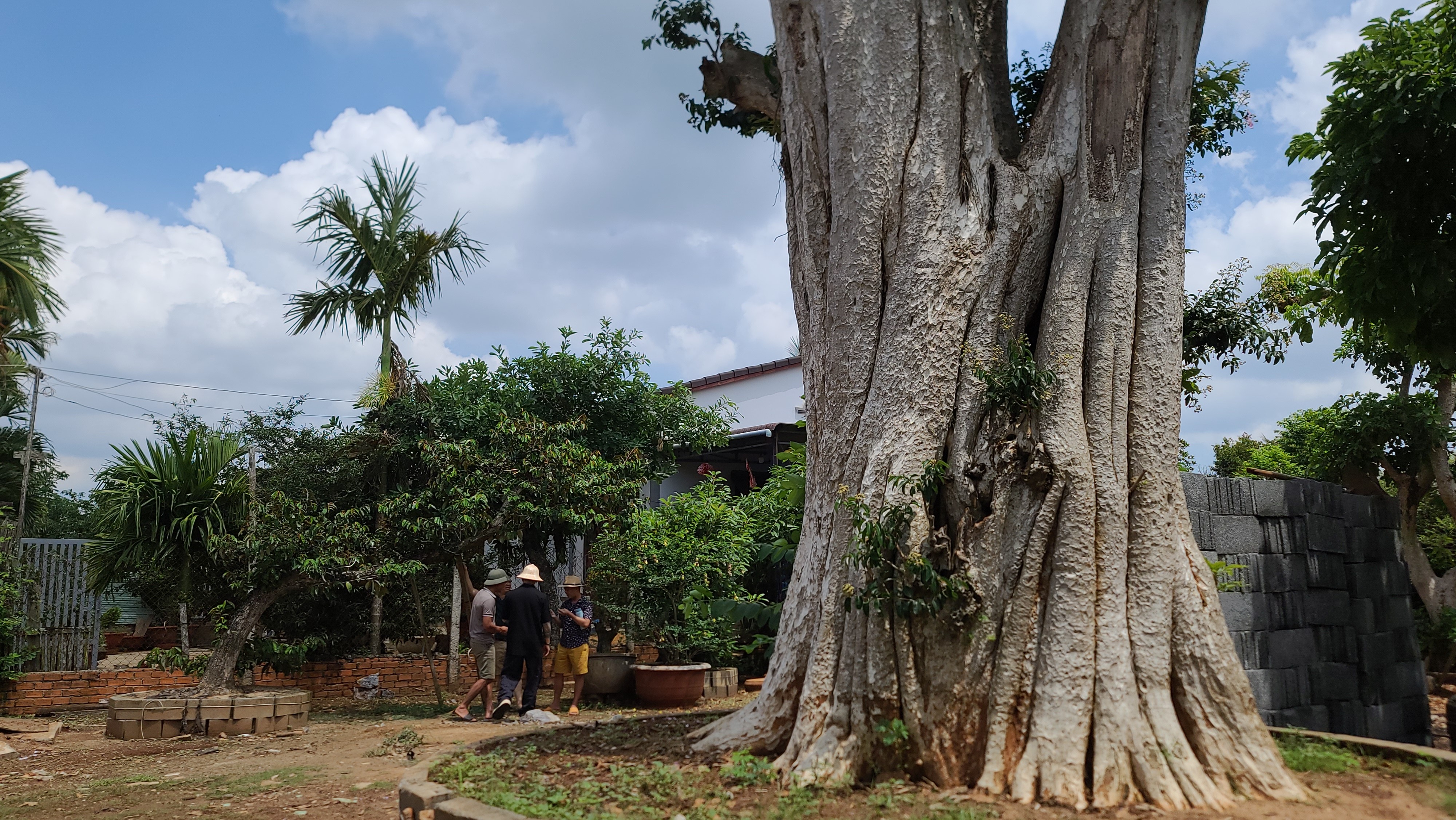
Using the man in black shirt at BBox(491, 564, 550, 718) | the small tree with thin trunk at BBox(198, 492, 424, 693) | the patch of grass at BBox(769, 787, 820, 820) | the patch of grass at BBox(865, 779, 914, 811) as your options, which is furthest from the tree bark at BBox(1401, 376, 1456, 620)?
the small tree with thin trunk at BBox(198, 492, 424, 693)

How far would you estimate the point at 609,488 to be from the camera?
36.1ft

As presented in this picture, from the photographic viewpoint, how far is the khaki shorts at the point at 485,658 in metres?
9.66

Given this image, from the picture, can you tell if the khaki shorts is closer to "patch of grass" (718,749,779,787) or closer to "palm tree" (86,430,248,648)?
"palm tree" (86,430,248,648)

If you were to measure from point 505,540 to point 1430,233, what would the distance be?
9142 mm

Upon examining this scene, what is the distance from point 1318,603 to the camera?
755cm

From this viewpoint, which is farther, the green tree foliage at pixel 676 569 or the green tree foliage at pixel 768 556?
the green tree foliage at pixel 676 569

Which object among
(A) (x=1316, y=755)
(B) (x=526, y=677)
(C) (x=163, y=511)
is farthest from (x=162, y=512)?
(A) (x=1316, y=755)

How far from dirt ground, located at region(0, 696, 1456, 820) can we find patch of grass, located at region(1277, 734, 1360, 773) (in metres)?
0.07

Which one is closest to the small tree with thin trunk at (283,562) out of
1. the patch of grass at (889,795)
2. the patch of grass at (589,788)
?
the patch of grass at (589,788)

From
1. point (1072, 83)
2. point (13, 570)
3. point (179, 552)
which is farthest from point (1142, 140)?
point (13, 570)

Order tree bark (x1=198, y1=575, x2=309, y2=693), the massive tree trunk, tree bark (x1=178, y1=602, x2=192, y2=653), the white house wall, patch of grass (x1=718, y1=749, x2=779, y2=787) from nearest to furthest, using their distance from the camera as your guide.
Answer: the massive tree trunk → patch of grass (x1=718, y1=749, x2=779, y2=787) → tree bark (x1=198, y1=575, x2=309, y2=693) → tree bark (x1=178, y1=602, x2=192, y2=653) → the white house wall

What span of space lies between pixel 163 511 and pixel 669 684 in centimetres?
546

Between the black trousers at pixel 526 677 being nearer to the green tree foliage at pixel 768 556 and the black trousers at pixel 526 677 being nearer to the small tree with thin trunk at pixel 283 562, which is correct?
the small tree with thin trunk at pixel 283 562

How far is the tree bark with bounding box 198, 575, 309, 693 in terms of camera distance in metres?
9.86
